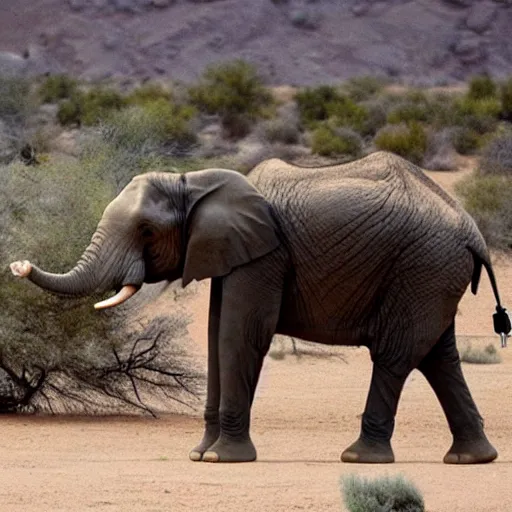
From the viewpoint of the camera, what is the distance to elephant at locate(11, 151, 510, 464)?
1295cm

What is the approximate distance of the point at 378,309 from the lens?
526 inches

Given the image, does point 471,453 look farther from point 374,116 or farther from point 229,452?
point 374,116

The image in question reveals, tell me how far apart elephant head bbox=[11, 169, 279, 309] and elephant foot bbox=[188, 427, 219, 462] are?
112 cm

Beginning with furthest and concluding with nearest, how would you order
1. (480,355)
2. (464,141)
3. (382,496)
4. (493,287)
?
(464,141), (480,355), (493,287), (382,496)

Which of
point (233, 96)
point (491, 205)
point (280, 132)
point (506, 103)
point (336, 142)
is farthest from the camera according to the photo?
point (233, 96)

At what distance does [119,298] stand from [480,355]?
33.9ft

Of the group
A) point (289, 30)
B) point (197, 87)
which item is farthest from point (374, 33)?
point (197, 87)

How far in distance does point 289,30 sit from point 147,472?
6615 cm

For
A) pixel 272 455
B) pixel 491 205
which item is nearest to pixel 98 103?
pixel 491 205

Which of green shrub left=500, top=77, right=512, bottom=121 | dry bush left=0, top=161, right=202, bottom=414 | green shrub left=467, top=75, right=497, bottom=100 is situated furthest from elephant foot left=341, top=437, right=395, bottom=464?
green shrub left=467, top=75, right=497, bottom=100

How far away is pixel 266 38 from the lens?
3027 inches

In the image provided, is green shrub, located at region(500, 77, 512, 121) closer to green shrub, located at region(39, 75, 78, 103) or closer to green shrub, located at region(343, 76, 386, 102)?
green shrub, located at region(343, 76, 386, 102)

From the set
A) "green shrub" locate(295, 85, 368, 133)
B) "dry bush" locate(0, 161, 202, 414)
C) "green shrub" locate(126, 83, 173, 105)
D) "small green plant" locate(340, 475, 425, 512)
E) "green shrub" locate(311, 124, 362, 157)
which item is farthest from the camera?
"green shrub" locate(126, 83, 173, 105)

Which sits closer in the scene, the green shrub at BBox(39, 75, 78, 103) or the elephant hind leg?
the elephant hind leg
